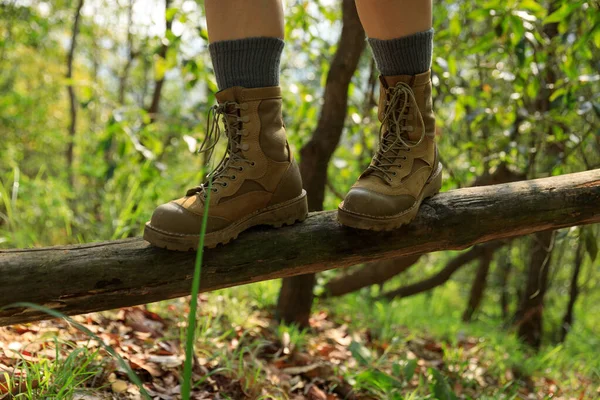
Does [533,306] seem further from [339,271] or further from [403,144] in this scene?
[403,144]

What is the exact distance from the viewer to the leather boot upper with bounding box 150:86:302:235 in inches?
54.4

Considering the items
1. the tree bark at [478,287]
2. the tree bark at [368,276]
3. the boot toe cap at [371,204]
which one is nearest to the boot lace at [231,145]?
the boot toe cap at [371,204]

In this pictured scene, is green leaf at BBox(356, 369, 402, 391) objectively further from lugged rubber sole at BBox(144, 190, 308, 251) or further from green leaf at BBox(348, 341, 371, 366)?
lugged rubber sole at BBox(144, 190, 308, 251)

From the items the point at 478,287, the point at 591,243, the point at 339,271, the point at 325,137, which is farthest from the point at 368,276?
the point at 478,287

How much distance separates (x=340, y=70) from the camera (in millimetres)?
2498

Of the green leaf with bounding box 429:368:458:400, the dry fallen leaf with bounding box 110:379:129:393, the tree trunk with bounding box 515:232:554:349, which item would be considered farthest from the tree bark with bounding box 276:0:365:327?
the tree trunk with bounding box 515:232:554:349

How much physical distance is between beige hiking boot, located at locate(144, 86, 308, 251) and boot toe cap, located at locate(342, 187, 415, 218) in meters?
0.17

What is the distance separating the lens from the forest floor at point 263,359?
158cm

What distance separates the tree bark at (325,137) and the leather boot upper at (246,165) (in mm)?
1033

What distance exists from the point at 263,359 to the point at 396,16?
1.41m

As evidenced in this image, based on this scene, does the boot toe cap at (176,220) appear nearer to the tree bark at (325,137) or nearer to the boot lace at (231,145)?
the boot lace at (231,145)

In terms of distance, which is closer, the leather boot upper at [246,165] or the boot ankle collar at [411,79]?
the leather boot upper at [246,165]

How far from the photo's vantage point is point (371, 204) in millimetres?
1399

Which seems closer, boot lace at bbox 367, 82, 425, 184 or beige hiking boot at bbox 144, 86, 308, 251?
beige hiking boot at bbox 144, 86, 308, 251
